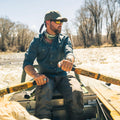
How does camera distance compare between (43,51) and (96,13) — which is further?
(96,13)

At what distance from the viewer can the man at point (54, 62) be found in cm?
178

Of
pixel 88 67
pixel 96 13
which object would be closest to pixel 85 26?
pixel 96 13

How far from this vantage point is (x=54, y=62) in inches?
85.1

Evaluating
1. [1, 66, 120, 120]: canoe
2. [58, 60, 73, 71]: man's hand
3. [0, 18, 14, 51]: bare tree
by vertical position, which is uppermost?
[0, 18, 14, 51]: bare tree

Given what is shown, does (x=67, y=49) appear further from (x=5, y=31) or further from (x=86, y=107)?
(x=5, y=31)

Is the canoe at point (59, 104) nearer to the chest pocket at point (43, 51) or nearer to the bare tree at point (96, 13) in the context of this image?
the chest pocket at point (43, 51)

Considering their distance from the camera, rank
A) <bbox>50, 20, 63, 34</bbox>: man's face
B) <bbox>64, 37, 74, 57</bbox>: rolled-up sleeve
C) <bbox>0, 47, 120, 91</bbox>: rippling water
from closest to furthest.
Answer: <bbox>64, 37, 74, 57</bbox>: rolled-up sleeve
<bbox>50, 20, 63, 34</bbox>: man's face
<bbox>0, 47, 120, 91</bbox>: rippling water

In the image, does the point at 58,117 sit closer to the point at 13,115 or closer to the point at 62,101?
the point at 62,101

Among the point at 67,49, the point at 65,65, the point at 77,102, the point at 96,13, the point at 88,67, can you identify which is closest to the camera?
the point at 65,65

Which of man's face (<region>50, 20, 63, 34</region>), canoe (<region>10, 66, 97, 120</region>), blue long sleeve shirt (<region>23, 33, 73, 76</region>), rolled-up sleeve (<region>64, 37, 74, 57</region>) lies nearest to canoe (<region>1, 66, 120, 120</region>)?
canoe (<region>10, 66, 97, 120</region>)

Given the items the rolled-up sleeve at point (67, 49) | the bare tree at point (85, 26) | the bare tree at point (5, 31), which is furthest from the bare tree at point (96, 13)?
the rolled-up sleeve at point (67, 49)

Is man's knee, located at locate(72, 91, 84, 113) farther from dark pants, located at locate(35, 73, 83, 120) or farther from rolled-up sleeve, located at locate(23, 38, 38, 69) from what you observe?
rolled-up sleeve, located at locate(23, 38, 38, 69)

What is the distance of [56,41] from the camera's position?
222cm

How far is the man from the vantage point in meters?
1.78
